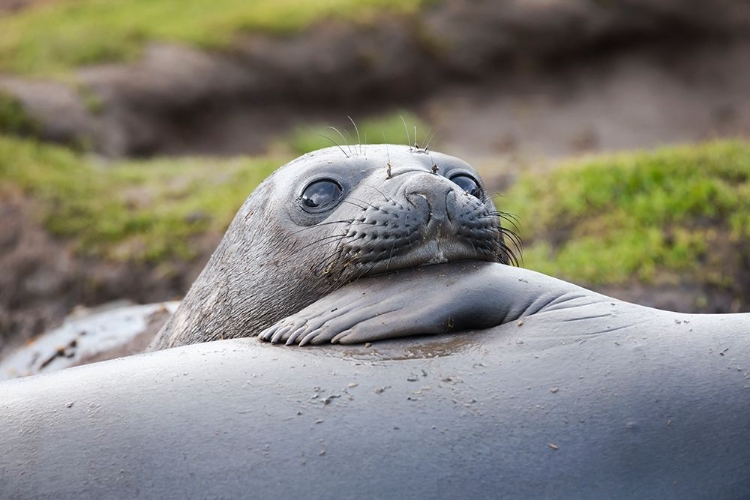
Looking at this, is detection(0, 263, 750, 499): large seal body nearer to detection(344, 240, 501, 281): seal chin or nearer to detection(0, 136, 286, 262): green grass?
detection(344, 240, 501, 281): seal chin

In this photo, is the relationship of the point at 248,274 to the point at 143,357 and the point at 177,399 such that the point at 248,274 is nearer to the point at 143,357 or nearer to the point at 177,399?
the point at 143,357

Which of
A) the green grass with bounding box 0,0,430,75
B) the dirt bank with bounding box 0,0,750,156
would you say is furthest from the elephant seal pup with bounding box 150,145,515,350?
the green grass with bounding box 0,0,430,75

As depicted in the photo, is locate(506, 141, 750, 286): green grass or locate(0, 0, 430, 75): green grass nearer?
locate(506, 141, 750, 286): green grass

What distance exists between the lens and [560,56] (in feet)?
51.3

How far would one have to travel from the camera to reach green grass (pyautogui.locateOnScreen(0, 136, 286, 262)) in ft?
28.7

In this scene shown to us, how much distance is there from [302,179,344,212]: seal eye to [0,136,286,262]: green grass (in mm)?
4571

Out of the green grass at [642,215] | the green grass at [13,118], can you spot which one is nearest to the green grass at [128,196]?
the green grass at [13,118]

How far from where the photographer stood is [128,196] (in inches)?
382

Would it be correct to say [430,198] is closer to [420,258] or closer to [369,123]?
[420,258]

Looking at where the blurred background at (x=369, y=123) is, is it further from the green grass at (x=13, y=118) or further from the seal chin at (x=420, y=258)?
the seal chin at (x=420, y=258)

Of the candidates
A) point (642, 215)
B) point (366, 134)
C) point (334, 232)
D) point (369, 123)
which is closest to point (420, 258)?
point (334, 232)

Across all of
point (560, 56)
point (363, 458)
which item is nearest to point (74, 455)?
point (363, 458)

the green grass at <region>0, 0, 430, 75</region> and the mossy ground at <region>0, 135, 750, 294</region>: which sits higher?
the green grass at <region>0, 0, 430, 75</region>

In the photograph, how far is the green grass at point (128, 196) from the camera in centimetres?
874
